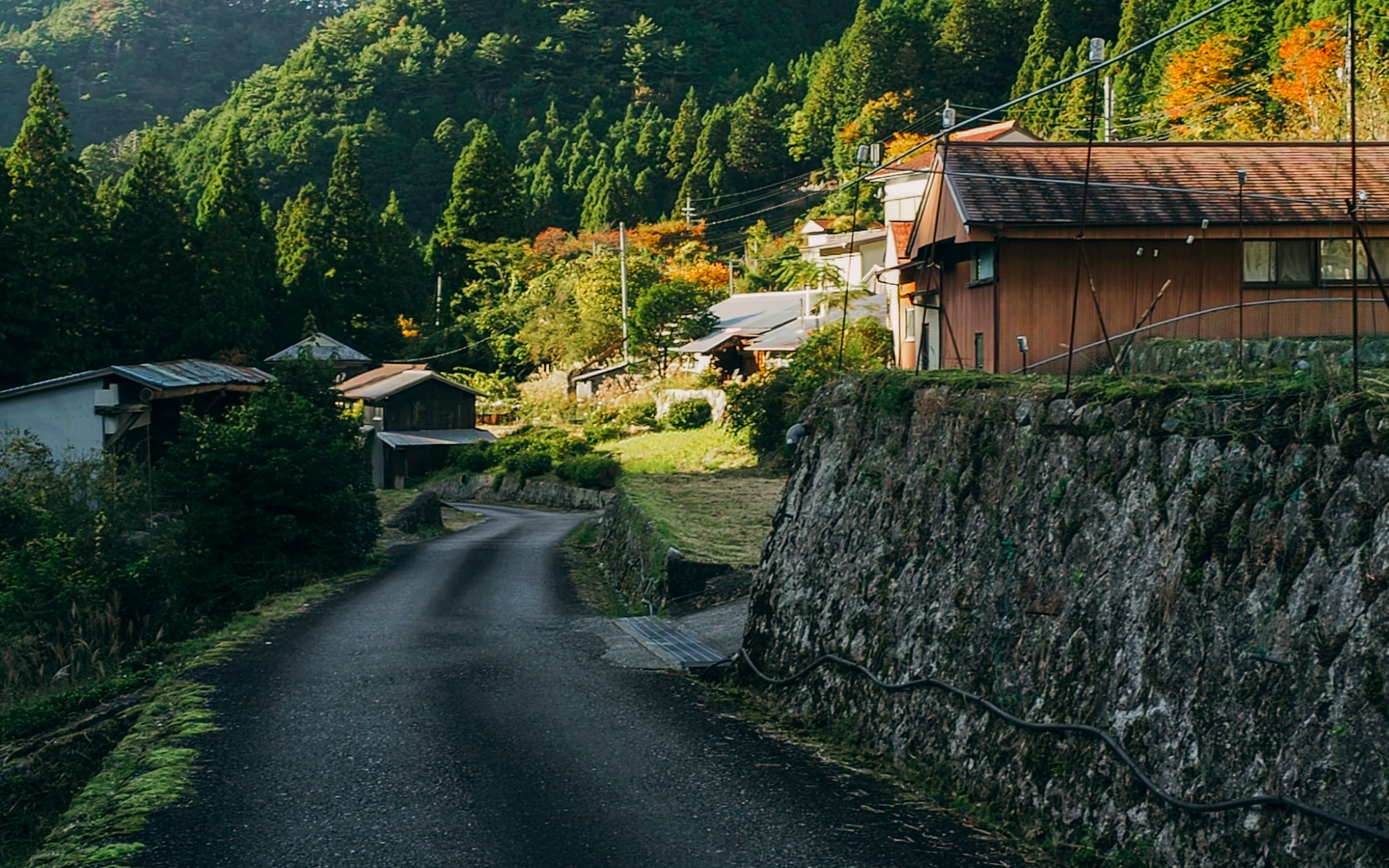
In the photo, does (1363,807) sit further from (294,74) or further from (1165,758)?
(294,74)

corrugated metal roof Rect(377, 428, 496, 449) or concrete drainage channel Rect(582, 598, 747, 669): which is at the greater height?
corrugated metal roof Rect(377, 428, 496, 449)

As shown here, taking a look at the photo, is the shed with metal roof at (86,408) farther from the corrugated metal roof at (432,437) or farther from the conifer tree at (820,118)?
the conifer tree at (820,118)

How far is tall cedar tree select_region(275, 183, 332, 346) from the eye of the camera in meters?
61.6

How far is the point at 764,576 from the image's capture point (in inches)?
555

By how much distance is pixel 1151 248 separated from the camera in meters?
16.9

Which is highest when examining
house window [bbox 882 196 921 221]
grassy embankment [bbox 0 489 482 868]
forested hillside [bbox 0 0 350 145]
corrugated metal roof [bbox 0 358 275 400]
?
forested hillside [bbox 0 0 350 145]

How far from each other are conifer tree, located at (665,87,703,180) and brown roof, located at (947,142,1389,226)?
261ft

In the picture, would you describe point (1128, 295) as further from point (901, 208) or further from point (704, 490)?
point (901, 208)

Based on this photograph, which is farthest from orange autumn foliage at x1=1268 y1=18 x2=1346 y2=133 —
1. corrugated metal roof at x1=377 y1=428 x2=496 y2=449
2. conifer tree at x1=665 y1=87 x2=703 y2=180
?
conifer tree at x1=665 y1=87 x2=703 y2=180

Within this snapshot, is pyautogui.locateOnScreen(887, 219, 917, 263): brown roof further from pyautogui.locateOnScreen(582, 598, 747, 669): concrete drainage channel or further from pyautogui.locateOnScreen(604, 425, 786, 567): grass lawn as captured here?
pyautogui.locateOnScreen(582, 598, 747, 669): concrete drainage channel

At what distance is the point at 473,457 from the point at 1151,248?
133 feet

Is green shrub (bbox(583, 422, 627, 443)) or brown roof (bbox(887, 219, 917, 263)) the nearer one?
brown roof (bbox(887, 219, 917, 263))

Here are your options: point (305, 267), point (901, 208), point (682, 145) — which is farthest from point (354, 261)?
point (682, 145)

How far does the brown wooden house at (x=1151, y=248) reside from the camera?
16562 millimetres
